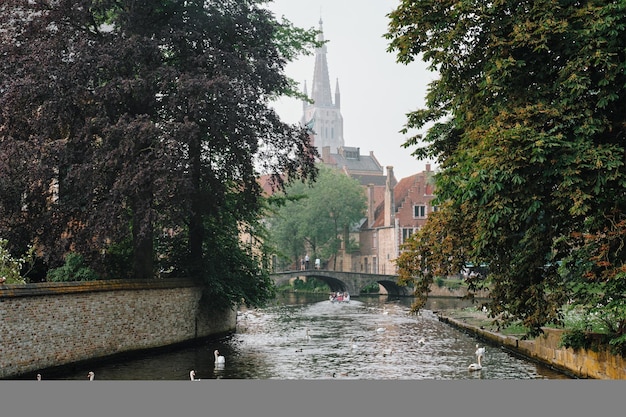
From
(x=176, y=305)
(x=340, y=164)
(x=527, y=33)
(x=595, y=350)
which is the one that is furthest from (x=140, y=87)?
(x=340, y=164)

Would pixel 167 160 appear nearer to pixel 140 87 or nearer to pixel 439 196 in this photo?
pixel 140 87

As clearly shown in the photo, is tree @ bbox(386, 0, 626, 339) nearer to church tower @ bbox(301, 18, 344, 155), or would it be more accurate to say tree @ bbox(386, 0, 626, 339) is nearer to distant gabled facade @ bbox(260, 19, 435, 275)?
distant gabled facade @ bbox(260, 19, 435, 275)

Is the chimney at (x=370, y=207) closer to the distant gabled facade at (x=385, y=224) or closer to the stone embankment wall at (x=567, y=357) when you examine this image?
the distant gabled facade at (x=385, y=224)

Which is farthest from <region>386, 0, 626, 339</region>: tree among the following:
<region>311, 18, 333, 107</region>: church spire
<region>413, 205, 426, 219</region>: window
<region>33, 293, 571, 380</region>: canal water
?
<region>311, 18, 333, 107</region>: church spire

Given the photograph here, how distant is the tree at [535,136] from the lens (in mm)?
14938

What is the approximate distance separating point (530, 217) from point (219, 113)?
12248 mm

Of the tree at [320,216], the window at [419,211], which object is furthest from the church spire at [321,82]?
the window at [419,211]

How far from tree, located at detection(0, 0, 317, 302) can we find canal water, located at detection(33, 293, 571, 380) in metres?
4.00

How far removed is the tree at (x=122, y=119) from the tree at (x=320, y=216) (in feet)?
158

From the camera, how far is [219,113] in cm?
2567

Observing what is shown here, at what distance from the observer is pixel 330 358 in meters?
24.2

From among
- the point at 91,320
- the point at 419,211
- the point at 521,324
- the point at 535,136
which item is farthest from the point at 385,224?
the point at 535,136

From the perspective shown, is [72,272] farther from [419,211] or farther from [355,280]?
[419,211]

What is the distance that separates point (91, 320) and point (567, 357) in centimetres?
1316
